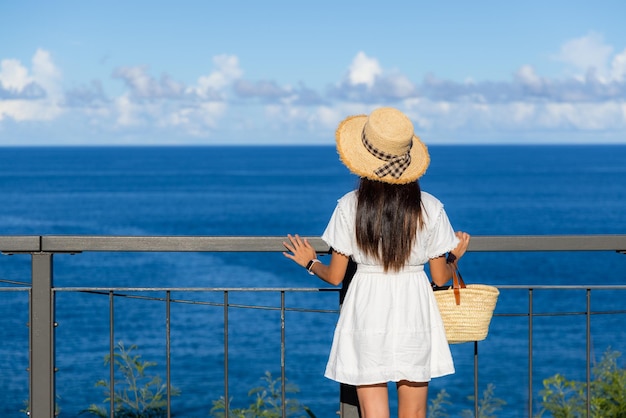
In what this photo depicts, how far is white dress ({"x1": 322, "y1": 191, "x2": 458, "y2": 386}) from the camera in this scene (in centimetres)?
327

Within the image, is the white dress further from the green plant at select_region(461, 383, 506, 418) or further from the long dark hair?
the green plant at select_region(461, 383, 506, 418)

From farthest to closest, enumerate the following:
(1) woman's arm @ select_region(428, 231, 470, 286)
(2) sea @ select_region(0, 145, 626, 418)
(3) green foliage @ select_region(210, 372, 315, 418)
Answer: (2) sea @ select_region(0, 145, 626, 418) → (3) green foliage @ select_region(210, 372, 315, 418) → (1) woman's arm @ select_region(428, 231, 470, 286)

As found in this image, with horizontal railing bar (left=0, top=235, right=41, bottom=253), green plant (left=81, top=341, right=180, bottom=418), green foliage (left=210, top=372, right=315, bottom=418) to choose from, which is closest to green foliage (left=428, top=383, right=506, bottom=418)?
green foliage (left=210, top=372, right=315, bottom=418)

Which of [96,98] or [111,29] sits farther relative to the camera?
[96,98]

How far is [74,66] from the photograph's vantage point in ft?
383

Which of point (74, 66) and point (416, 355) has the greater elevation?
point (74, 66)

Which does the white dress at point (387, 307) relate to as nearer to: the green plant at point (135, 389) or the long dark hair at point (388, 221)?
the long dark hair at point (388, 221)

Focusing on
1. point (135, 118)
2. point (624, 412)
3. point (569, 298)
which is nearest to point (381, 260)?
point (624, 412)

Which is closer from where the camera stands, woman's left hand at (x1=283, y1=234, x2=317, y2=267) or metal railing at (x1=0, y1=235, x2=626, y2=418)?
woman's left hand at (x1=283, y1=234, x2=317, y2=267)

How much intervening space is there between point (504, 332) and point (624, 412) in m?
30.4

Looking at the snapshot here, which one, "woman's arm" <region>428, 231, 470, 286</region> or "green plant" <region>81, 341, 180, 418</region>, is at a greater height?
"woman's arm" <region>428, 231, 470, 286</region>

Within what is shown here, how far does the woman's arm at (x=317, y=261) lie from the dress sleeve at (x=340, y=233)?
32mm

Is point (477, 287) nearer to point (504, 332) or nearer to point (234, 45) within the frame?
point (504, 332)

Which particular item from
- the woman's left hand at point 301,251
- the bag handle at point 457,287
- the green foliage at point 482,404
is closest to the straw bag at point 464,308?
the bag handle at point 457,287
